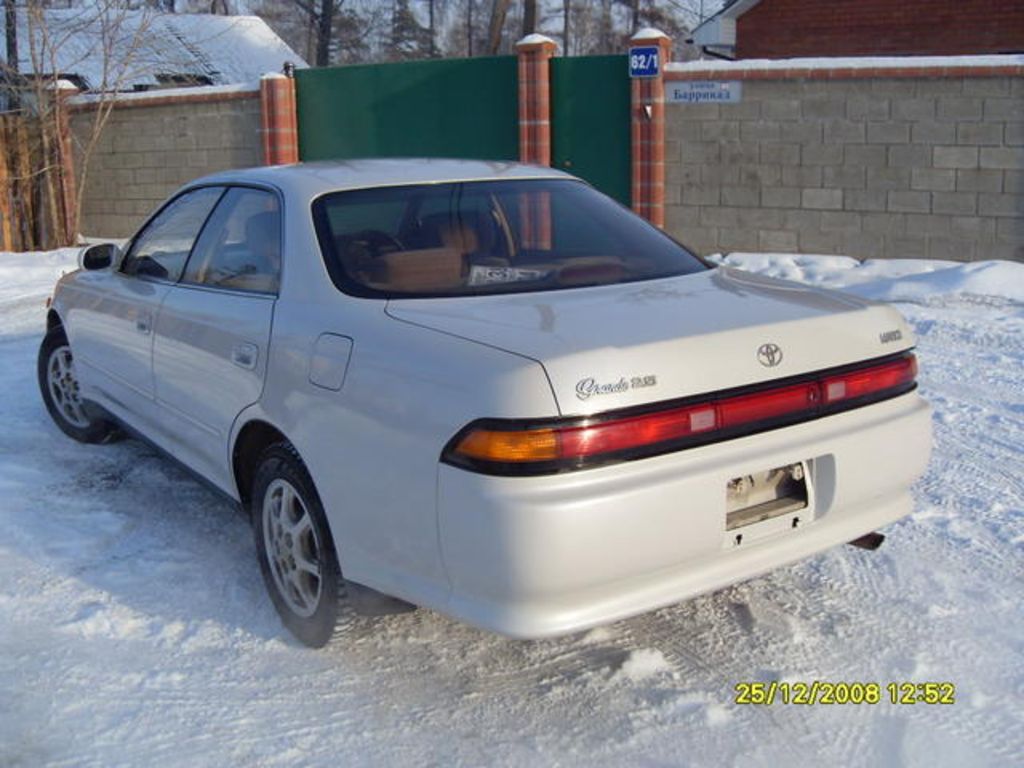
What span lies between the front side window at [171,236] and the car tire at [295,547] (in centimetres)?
125

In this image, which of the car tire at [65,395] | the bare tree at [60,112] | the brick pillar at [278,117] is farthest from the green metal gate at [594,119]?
the car tire at [65,395]

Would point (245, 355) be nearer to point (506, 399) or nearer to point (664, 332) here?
point (506, 399)

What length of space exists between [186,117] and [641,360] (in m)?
12.6

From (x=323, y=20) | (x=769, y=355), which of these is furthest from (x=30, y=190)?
(x=323, y=20)

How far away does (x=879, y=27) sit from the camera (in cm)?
1742

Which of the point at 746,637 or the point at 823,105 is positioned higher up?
the point at 823,105

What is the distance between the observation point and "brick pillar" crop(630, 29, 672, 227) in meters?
11.3

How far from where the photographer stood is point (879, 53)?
1750 cm

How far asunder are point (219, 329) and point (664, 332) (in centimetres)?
168

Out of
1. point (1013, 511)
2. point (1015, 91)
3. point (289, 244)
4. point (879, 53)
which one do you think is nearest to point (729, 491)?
point (289, 244)

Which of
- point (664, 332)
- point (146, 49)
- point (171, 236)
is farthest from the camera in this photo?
point (146, 49)

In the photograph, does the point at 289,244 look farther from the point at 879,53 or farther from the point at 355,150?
the point at 879,53

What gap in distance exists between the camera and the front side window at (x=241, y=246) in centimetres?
383

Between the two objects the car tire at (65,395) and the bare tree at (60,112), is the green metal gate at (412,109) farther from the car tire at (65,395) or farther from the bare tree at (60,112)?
the car tire at (65,395)
